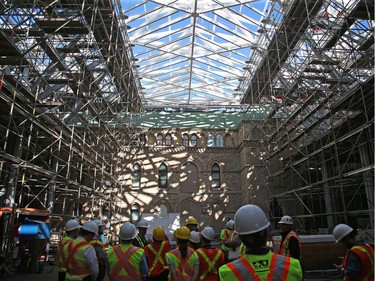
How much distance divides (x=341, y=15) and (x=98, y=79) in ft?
42.6

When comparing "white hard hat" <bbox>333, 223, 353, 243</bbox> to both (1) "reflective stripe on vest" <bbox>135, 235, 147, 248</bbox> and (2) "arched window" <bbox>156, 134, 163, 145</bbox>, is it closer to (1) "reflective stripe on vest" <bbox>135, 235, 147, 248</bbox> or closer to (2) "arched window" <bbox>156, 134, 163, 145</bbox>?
(1) "reflective stripe on vest" <bbox>135, 235, 147, 248</bbox>

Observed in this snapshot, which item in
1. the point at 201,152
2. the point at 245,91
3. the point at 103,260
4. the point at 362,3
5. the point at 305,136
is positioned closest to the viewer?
Answer: the point at 103,260

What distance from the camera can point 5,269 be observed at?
10227 millimetres

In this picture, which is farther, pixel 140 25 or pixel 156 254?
pixel 140 25

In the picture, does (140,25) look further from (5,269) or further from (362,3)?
(5,269)

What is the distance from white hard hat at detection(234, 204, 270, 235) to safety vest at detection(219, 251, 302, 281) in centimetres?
17

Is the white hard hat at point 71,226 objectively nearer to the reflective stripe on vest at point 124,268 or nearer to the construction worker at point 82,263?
the construction worker at point 82,263

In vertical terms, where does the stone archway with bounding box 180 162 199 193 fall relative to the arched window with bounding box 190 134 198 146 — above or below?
below

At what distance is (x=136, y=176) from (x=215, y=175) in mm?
6805

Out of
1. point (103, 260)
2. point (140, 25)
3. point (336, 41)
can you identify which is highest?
point (140, 25)

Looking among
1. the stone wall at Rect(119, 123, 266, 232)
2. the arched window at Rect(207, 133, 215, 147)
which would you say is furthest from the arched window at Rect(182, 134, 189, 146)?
the arched window at Rect(207, 133, 215, 147)

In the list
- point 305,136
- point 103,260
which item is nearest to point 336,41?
point 305,136

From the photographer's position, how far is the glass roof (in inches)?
789

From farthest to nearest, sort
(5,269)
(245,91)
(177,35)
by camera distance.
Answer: (245,91) < (177,35) < (5,269)
